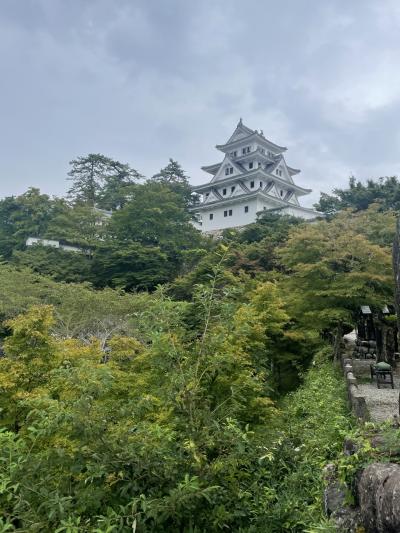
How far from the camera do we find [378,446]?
350 cm

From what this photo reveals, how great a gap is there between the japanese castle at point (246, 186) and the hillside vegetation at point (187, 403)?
21.1m

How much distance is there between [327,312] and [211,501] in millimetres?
11169

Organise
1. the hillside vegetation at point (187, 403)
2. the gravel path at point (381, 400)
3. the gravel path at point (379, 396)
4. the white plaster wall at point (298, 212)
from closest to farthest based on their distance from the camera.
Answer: the hillside vegetation at point (187, 403) < the gravel path at point (381, 400) < the gravel path at point (379, 396) < the white plaster wall at point (298, 212)

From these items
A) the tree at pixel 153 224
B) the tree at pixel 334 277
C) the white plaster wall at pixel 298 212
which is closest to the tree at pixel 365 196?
the white plaster wall at pixel 298 212

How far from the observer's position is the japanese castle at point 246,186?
39812mm

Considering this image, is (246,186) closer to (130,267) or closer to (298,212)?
(298,212)

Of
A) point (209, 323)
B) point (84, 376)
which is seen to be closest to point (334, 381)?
point (209, 323)

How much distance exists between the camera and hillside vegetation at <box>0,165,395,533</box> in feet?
11.2

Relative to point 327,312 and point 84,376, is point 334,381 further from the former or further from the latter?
point 84,376

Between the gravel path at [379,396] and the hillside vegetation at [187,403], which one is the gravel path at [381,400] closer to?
Answer: the gravel path at [379,396]

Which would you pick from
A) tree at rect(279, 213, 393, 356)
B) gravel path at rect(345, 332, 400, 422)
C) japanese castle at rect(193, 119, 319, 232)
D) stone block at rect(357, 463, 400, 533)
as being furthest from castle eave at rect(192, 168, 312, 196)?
stone block at rect(357, 463, 400, 533)

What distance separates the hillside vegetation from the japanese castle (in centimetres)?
2110

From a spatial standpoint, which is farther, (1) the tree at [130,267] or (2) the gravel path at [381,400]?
(1) the tree at [130,267]

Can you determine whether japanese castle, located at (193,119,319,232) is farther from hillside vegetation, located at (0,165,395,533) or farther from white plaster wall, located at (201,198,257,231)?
hillside vegetation, located at (0,165,395,533)
